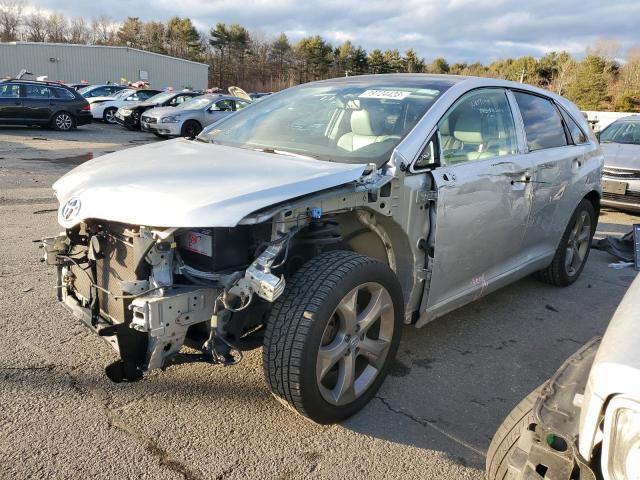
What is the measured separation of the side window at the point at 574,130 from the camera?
453 cm

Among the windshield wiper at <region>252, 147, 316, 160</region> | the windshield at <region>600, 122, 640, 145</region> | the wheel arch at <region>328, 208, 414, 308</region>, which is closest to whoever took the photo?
the wheel arch at <region>328, 208, 414, 308</region>

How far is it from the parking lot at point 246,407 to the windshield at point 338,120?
1350mm

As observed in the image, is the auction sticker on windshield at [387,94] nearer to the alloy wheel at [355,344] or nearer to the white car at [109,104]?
the alloy wheel at [355,344]

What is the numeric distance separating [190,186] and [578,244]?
399cm

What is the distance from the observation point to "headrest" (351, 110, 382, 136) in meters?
3.12

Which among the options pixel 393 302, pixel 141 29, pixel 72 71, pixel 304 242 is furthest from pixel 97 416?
pixel 141 29

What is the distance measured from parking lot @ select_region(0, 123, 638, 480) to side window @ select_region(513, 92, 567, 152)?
4.50 feet

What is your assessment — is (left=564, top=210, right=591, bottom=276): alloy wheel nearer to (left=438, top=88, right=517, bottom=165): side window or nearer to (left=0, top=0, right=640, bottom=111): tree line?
(left=438, top=88, right=517, bottom=165): side window

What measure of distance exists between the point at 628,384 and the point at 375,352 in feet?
5.16

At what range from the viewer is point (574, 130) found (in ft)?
15.1

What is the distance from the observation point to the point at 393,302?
2.76 m

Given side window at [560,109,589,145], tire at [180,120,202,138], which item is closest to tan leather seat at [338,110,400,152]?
side window at [560,109,589,145]

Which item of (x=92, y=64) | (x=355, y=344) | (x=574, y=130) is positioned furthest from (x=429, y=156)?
(x=92, y=64)

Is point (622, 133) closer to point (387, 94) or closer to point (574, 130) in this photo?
point (574, 130)
